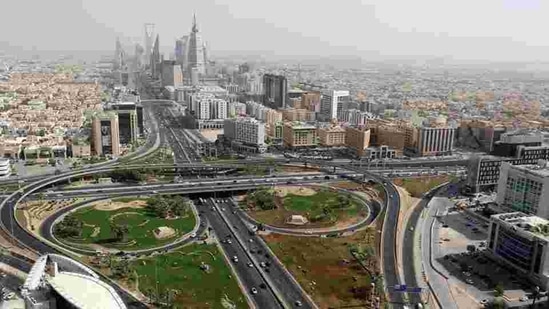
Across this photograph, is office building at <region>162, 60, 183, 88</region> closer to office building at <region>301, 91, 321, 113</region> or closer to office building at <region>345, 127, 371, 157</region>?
office building at <region>301, 91, 321, 113</region>

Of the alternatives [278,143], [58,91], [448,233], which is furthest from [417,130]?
[58,91]

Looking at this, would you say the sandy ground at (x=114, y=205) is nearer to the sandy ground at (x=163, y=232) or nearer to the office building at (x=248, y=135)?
the sandy ground at (x=163, y=232)

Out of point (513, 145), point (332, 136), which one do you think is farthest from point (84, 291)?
point (332, 136)

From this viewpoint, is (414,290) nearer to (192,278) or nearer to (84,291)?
(192,278)

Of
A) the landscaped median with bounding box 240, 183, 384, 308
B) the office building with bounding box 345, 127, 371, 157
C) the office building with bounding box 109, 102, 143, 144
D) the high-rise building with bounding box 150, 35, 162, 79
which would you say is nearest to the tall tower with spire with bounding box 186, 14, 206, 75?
the high-rise building with bounding box 150, 35, 162, 79

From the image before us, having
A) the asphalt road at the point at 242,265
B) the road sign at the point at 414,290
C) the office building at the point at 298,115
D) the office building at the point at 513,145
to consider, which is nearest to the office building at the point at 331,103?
the office building at the point at 298,115

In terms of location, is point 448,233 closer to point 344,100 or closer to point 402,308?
point 402,308

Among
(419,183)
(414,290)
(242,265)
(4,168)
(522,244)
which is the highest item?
(522,244)
